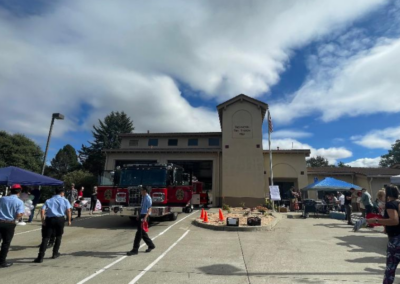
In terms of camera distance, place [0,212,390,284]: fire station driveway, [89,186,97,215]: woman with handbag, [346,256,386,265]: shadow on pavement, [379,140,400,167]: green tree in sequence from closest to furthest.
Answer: [0,212,390,284]: fire station driveway → [346,256,386,265]: shadow on pavement → [89,186,97,215]: woman with handbag → [379,140,400,167]: green tree

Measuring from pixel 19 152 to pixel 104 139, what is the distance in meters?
20.5

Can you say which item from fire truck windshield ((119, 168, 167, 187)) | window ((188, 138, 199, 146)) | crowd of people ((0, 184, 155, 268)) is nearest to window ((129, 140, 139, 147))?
window ((188, 138, 199, 146))

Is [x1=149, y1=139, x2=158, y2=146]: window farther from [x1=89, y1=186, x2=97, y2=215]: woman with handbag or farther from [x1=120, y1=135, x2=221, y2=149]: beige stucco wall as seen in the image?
[x1=89, y1=186, x2=97, y2=215]: woman with handbag

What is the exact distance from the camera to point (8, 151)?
112ft

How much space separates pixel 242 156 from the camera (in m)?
24.9

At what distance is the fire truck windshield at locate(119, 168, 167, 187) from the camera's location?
38.9ft

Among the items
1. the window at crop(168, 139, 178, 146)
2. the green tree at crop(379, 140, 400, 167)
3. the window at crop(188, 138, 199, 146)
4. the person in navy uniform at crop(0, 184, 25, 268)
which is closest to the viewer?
the person in navy uniform at crop(0, 184, 25, 268)

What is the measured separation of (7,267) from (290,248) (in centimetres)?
714

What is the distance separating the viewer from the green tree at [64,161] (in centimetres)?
5756

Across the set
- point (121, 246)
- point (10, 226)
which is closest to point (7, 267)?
point (10, 226)

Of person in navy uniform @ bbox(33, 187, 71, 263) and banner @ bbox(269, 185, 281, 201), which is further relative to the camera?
banner @ bbox(269, 185, 281, 201)

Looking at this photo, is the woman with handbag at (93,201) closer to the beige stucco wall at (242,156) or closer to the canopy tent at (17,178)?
the canopy tent at (17,178)

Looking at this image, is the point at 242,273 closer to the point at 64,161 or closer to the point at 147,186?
the point at 147,186

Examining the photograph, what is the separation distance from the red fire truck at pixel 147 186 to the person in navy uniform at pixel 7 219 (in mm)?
5201
